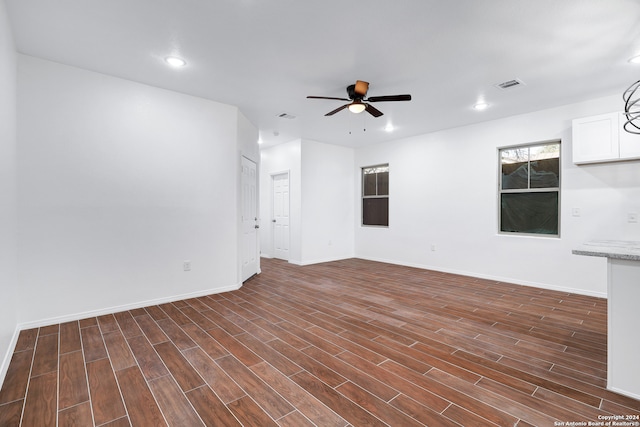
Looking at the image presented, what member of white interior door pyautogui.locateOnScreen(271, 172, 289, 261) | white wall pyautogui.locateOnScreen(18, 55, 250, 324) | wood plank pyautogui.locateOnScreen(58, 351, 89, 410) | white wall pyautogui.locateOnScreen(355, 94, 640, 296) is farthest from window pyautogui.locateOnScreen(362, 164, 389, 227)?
wood plank pyautogui.locateOnScreen(58, 351, 89, 410)

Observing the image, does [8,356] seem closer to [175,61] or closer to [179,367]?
[179,367]

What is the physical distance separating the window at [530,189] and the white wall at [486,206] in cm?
16

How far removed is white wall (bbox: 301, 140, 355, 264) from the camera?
6.34 m

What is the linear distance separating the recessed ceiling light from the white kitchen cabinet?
4.91 m

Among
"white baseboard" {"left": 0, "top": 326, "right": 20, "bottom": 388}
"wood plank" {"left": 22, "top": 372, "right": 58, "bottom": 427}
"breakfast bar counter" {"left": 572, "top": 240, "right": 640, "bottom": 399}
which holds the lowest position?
"wood plank" {"left": 22, "top": 372, "right": 58, "bottom": 427}

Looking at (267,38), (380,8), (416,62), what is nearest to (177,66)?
(267,38)

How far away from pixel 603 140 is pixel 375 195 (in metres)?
3.94

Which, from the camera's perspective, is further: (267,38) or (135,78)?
(135,78)

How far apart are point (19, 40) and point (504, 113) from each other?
588cm

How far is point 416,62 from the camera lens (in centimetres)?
303

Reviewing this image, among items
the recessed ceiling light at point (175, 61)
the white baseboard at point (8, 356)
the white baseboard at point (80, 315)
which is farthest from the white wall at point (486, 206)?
the white baseboard at point (8, 356)

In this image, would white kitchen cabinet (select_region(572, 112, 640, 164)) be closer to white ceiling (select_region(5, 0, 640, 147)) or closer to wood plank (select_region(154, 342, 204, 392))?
white ceiling (select_region(5, 0, 640, 147))

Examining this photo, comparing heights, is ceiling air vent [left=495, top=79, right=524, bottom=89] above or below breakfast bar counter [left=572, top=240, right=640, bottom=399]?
above

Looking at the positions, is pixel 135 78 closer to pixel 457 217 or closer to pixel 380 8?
pixel 380 8
